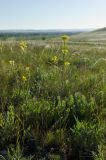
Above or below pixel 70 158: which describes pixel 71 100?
above

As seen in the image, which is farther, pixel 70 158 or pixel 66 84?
pixel 66 84

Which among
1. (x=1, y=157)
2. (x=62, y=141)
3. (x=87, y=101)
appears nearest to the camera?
(x=1, y=157)

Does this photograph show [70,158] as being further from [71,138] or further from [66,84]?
[66,84]

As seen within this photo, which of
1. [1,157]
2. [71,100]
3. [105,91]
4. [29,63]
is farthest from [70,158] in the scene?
[29,63]

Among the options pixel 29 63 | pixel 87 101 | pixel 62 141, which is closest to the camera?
pixel 62 141

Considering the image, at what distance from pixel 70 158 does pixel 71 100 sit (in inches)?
41.8

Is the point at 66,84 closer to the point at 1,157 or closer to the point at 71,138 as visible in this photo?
the point at 71,138

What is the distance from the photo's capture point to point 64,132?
12.5 feet

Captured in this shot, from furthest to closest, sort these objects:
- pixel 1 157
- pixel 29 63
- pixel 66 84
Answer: pixel 29 63 < pixel 66 84 < pixel 1 157

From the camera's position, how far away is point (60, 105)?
4254 mm

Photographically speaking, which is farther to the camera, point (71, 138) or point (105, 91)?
point (105, 91)

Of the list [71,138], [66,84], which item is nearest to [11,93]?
[66,84]

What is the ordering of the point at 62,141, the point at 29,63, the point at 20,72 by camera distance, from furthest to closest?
the point at 29,63 < the point at 20,72 < the point at 62,141

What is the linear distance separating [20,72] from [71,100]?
1.94 metres
